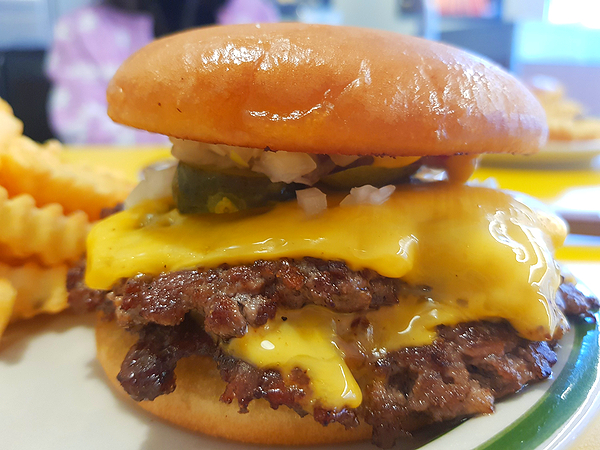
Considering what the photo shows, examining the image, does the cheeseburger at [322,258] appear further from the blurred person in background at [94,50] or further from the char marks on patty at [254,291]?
the blurred person in background at [94,50]

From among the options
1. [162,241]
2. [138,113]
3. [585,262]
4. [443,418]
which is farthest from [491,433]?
[585,262]

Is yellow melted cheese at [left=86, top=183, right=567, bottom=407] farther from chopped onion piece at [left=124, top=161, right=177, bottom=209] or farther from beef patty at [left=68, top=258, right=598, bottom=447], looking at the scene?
chopped onion piece at [left=124, top=161, right=177, bottom=209]

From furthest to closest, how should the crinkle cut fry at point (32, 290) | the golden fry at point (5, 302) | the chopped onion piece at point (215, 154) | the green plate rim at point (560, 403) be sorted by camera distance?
the crinkle cut fry at point (32, 290)
the golden fry at point (5, 302)
the chopped onion piece at point (215, 154)
the green plate rim at point (560, 403)

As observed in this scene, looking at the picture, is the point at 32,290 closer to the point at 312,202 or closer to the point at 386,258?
the point at 312,202

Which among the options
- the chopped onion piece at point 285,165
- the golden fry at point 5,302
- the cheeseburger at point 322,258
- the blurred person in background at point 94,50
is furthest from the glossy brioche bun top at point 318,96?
the blurred person in background at point 94,50

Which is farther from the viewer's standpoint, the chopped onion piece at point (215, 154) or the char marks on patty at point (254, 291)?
the chopped onion piece at point (215, 154)

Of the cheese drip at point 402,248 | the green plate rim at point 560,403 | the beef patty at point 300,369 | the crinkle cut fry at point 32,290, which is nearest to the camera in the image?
the green plate rim at point 560,403
